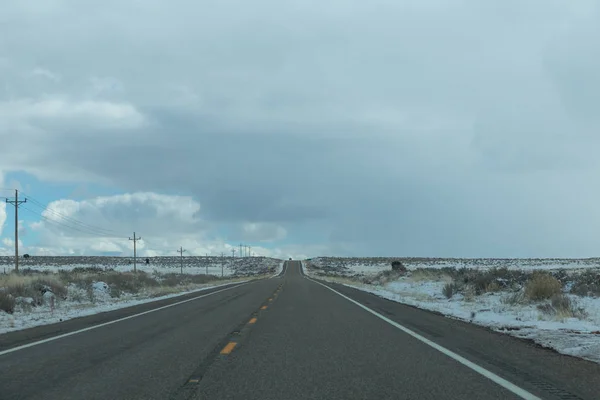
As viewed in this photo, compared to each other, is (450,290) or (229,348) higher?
(229,348)

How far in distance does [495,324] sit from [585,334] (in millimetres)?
2827

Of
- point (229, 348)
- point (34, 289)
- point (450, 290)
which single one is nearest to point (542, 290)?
point (450, 290)

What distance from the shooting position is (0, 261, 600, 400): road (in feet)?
21.7

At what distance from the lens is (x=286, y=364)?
8.40m

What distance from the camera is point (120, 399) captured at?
20.6 ft

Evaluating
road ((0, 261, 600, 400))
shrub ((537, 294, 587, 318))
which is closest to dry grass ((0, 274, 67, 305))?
road ((0, 261, 600, 400))

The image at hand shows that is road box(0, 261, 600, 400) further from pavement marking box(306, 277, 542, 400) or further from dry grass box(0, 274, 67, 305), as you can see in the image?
dry grass box(0, 274, 67, 305)

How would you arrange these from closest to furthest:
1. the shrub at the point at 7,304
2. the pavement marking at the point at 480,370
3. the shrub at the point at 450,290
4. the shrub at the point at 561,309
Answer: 1. the pavement marking at the point at 480,370
2. the shrub at the point at 561,309
3. the shrub at the point at 7,304
4. the shrub at the point at 450,290

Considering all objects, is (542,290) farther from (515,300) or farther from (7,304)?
(7,304)

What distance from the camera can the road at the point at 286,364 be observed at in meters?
6.61

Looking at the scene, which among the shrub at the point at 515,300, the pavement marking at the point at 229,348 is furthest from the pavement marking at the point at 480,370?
the shrub at the point at 515,300

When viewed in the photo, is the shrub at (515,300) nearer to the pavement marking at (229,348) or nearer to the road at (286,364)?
the road at (286,364)

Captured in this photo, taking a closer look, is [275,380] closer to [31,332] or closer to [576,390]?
[576,390]

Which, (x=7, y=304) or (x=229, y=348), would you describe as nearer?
(x=229, y=348)
